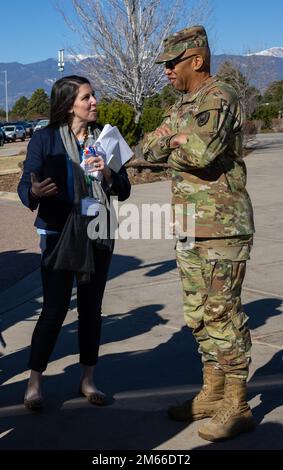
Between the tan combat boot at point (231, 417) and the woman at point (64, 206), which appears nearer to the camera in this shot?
the tan combat boot at point (231, 417)

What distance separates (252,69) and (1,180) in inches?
754

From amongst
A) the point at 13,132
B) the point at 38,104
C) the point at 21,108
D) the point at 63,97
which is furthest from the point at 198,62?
the point at 21,108

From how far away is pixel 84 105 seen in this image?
155 inches

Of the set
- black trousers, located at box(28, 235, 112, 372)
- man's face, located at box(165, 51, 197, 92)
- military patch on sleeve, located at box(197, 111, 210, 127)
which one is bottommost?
black trousers, located at box(28, 235, 112, 372)

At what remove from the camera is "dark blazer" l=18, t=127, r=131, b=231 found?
3.90 metres

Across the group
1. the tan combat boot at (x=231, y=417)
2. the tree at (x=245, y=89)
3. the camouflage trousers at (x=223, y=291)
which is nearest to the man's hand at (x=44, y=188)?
the camouflage trousers at (x=223, y=291)

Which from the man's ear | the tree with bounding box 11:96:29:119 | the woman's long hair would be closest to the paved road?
the woman's long hair

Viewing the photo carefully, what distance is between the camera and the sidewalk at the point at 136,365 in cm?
364

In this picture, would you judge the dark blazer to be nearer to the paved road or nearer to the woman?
the woman

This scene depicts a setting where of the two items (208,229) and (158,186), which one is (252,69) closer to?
(158,186)

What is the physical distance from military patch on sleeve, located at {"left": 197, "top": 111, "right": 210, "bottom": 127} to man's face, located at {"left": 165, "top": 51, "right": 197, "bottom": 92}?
29cm

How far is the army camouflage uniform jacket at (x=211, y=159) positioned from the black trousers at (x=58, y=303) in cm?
69

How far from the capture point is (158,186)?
50.3 ft

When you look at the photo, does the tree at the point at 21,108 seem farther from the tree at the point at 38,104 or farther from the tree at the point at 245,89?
the tree at the point at 245,89
